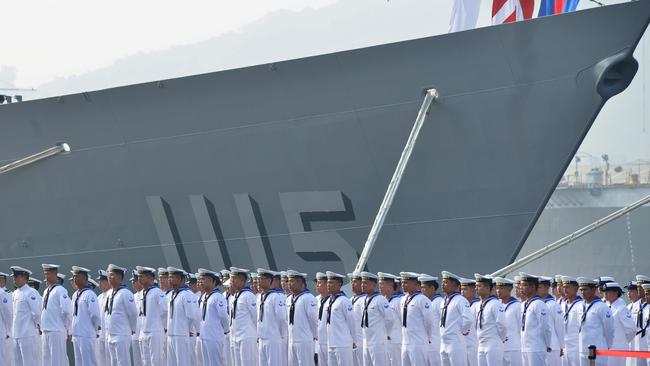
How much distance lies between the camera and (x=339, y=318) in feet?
37.8

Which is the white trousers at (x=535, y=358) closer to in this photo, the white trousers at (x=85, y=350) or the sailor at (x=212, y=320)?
the sailor at (x=212, y=320)

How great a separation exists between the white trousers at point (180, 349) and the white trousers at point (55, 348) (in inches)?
53.4

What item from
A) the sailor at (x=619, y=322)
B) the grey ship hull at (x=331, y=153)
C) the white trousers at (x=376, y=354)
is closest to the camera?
the sailor at (x=619, y=322)

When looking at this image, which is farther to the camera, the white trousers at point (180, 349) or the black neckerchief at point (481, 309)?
the white trousers at point (180, 349)

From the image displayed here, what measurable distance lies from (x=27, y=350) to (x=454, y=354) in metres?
5.50

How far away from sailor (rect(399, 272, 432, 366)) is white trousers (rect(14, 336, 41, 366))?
488cm

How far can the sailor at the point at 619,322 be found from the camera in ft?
36.1

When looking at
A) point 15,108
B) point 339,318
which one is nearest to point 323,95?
point 339,318

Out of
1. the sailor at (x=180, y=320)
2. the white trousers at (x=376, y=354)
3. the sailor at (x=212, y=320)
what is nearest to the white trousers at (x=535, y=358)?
the white trousers at (x=376, y=354)

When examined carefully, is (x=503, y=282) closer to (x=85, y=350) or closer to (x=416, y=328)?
(x=416, y=328)

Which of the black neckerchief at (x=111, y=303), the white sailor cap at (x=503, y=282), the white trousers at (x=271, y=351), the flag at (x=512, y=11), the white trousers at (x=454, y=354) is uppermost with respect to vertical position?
the flag at (x=512, y=11)

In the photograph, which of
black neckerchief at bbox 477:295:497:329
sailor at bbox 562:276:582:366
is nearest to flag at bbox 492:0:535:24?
sailor at bbox 562:276:582:366

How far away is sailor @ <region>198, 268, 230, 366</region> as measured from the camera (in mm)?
12438

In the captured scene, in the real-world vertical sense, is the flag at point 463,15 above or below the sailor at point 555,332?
above
